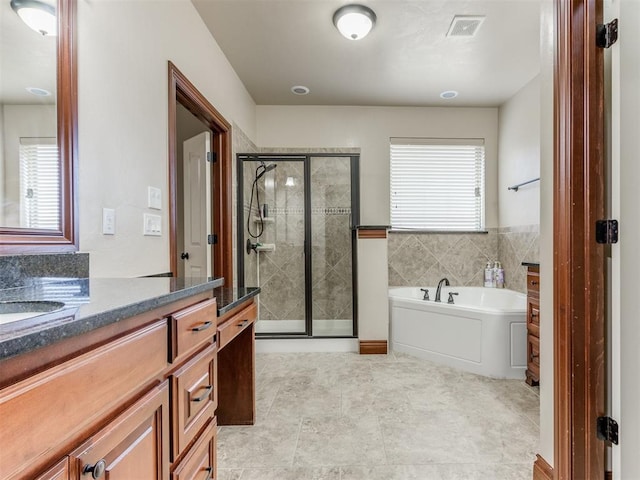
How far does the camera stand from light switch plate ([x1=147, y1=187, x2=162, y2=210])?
168cm

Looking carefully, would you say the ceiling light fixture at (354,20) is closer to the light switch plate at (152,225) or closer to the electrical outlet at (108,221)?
the light switch plate at (152,225)

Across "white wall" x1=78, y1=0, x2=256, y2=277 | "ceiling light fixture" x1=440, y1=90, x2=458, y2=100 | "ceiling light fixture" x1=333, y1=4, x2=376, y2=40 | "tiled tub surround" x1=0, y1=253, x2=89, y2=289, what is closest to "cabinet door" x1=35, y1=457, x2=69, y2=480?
"tiled tub surround" x1=0, y1=253, x2=89, y2=289

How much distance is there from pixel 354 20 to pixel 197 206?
6.59ft

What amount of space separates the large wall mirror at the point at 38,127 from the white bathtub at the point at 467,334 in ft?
8.87

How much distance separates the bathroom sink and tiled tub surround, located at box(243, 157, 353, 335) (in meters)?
2.53

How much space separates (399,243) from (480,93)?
73.0 inches

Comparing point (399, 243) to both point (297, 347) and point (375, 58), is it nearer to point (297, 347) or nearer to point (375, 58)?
point (297, 347)

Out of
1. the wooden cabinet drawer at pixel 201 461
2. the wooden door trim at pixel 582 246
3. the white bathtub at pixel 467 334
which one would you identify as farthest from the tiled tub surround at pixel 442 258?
the wooden cabinet drawer at pixel 201 461

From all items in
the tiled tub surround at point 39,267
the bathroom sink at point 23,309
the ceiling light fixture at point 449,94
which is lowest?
the bathroom sink at point 23,309

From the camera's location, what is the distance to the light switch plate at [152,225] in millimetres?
1644

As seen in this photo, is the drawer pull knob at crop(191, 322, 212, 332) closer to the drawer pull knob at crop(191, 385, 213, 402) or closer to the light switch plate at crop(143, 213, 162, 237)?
the drawer pull knob at crop(191, 385, 213, 402)

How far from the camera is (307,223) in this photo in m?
3.43

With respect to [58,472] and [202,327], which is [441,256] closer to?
[202,327]

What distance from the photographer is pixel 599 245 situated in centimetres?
120
